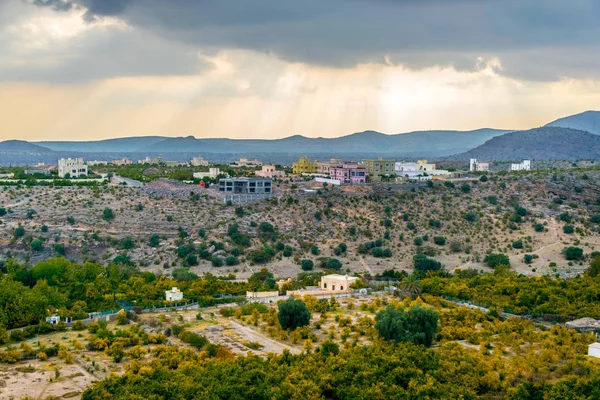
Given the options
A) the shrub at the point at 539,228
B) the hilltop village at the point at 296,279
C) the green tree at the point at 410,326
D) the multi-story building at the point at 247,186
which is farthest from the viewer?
the multi-story building at the point at 247,186

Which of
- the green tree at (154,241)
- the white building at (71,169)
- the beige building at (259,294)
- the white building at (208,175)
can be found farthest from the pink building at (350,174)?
the beige building at (259,294)

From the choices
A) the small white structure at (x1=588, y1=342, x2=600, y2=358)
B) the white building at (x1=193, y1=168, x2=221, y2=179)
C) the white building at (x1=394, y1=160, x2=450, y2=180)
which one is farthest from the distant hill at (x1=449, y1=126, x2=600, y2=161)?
the small white structure at (x1=588, y1=342, x2=600, y2=358)

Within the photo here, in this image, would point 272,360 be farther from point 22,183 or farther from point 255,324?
point 22,183

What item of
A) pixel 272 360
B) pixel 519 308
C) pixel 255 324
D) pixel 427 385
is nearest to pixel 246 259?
pixel 255 324

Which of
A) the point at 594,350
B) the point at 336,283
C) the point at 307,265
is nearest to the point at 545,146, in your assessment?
the point at 307,265

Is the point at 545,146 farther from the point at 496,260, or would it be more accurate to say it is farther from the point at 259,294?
the point at 259,294

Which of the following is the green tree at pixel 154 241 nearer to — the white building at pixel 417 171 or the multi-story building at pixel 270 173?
the multi-story building at pixel 270 173
